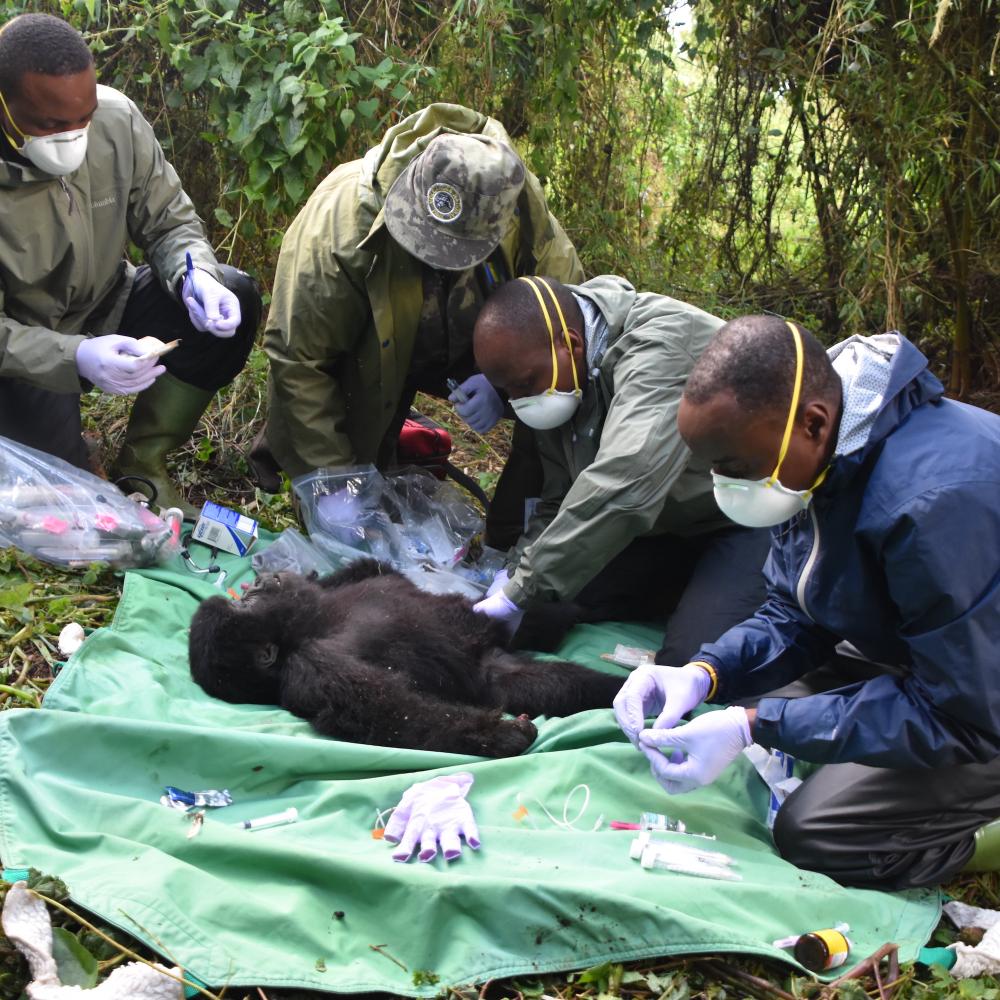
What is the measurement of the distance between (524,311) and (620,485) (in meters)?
0.70

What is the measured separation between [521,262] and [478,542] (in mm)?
1235

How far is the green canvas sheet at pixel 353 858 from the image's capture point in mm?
2383

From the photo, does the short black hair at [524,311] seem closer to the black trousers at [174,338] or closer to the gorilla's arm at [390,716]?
the gorilla's arm at [390,716]

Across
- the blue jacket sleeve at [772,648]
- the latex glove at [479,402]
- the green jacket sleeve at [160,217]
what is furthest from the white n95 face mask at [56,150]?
the blue jacket sleeve at [772,648]

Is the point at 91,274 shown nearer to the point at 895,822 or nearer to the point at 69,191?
the point at 69,191

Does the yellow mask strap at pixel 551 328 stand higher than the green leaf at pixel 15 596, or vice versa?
the yellow mask strap at pixel 551 328

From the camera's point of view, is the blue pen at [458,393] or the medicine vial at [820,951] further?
the blue pen at [458,393]

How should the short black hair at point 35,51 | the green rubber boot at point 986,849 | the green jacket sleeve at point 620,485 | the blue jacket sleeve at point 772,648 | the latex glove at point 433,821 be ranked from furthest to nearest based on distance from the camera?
1. the short black hair at point 35,51
2. the green jacket sleeve at point 620,485
3. the blue jacket sleeve at point 772,648
4. the green rubber boot at point 986,849
5. the latex glove at point 433,821

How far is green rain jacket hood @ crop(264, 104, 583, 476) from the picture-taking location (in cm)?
431

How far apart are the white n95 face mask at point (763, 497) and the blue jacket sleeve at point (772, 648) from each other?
1.35ft

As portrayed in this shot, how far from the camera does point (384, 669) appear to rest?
346 centimetres

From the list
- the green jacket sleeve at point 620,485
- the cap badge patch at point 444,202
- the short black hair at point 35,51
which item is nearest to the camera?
the green jacket sleeve at point 620,485

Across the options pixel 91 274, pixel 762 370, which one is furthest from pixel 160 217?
pixel 762 370

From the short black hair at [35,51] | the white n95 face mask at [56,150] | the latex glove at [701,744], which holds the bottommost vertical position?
the latex glove at [701,744]
